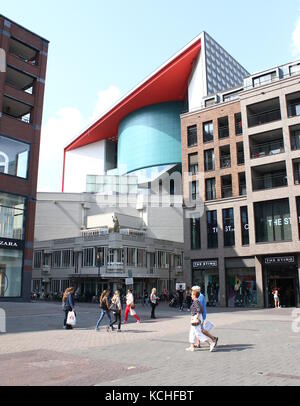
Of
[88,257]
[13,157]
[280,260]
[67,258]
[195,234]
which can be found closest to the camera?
[280,260]

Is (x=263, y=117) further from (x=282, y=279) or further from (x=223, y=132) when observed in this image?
(x=282, y=279)

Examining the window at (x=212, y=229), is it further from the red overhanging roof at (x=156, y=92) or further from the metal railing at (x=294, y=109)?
the red overhanging roof at (x=156, y=92)

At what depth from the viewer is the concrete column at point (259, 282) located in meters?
34.1

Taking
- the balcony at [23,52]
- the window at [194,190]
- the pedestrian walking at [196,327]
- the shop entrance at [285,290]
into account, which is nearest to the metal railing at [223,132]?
the window at [194,190]

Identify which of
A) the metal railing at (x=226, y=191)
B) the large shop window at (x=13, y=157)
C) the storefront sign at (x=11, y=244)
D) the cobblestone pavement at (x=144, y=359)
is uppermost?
the large shop window at (x=13, y=157)

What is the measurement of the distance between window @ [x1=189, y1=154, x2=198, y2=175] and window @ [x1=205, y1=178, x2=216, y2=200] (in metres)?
1.90

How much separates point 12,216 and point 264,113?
24826 millimetres

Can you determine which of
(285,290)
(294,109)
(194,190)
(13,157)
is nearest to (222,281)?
(285,290)

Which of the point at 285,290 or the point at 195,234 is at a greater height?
the point at 195,234

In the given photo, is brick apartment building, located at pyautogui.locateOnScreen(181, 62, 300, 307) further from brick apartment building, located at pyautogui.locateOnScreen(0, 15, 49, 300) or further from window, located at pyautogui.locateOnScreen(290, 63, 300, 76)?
brick apartment building, located at pyautogui.locateOnScreen(0, 15, 49, 300)

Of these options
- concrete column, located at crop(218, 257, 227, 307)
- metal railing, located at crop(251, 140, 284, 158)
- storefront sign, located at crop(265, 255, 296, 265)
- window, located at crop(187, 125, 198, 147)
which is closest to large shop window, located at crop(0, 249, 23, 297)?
concrete column, located at crop(218, 257, 227, 307)

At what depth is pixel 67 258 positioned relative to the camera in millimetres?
52719
